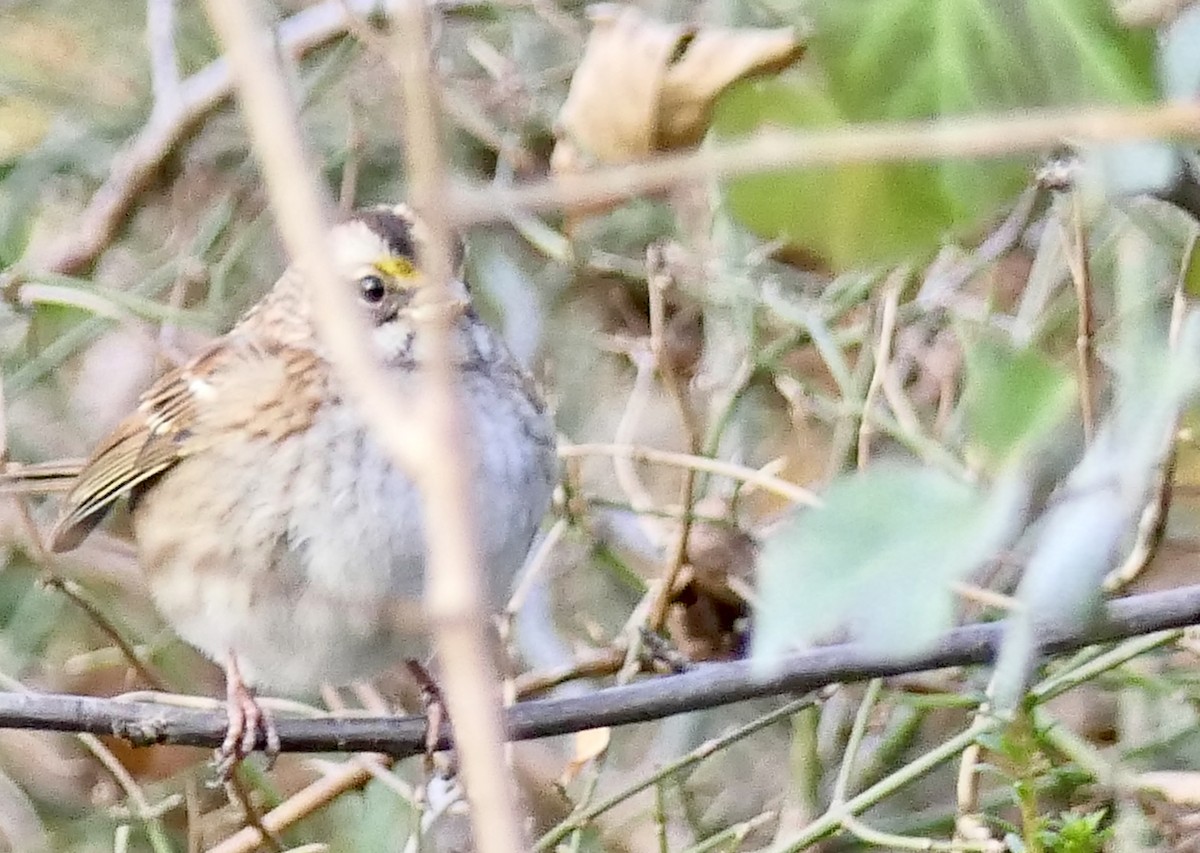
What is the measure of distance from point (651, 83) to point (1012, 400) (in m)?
0.59

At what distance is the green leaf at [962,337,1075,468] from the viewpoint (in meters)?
0.56


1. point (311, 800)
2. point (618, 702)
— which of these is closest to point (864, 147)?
point (618, 702)

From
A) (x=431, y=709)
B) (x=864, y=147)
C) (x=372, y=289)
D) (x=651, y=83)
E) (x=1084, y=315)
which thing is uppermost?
(x=372, y=289)

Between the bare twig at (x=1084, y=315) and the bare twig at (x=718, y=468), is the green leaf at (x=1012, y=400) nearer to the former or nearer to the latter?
the bare twig at (x=1084, y=315)

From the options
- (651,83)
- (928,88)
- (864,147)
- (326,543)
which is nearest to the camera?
(864,147)

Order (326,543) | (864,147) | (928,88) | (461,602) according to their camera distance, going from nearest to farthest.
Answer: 1. (461,602)
2. (864,147)
3. (928,88)
4. (326,543)

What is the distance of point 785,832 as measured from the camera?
70.6 inches

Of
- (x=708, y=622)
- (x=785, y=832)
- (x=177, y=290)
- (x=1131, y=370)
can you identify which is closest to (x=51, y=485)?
(x=177, y=290)

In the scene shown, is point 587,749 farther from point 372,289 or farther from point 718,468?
point 372,289

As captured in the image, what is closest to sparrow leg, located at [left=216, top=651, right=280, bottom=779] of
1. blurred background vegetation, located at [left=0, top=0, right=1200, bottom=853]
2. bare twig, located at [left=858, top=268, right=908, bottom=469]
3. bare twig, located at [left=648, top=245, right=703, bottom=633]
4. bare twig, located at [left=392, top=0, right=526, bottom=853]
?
blurred background vegetation, located at [left=0, top=0, right=1200, bottom=853]

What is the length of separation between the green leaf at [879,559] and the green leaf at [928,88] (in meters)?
0.21

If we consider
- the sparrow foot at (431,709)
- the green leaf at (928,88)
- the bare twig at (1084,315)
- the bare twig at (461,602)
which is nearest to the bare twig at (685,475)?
the sparrow foot at (431,709)

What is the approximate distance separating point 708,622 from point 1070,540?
4.14 feet

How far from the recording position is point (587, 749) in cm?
179
